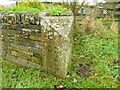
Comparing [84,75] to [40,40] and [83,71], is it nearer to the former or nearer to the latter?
[83,71]

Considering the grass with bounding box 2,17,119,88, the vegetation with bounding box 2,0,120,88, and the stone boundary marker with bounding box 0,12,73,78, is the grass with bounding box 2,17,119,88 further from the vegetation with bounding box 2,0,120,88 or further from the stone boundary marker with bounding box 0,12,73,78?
the stone boundary marker with bounding box 0,12,73,78

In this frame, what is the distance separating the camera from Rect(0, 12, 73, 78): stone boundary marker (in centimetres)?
275

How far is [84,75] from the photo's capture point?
3.03 m

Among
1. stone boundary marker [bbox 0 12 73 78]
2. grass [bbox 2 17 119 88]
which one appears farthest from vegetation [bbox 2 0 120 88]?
stone boundary marker [bbox 0 12 73 78]

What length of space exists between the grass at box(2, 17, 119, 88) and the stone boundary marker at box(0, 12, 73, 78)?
21 cm

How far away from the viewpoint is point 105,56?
3.75 meters

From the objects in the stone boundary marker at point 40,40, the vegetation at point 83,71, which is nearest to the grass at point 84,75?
the vegetation at point 83,71

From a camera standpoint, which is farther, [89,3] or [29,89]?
[89,3]

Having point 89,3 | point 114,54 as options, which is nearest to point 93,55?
→ point 114,54

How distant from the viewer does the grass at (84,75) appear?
2.68 meters

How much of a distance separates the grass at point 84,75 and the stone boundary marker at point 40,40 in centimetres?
21

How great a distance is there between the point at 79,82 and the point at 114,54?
5.49ft

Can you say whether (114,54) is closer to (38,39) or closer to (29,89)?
(38,39)

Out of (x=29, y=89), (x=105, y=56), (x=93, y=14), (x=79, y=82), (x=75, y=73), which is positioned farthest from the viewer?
(x=93, y=14)
